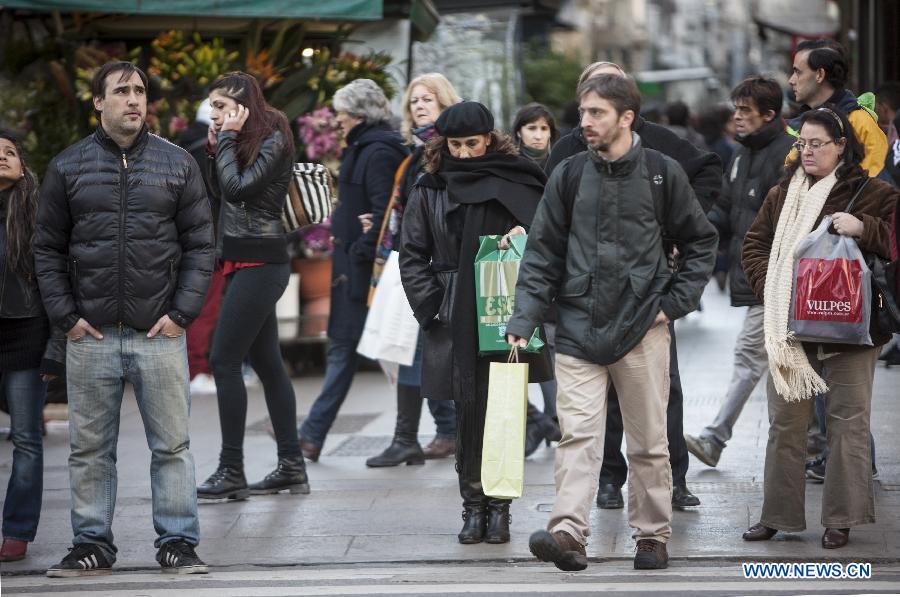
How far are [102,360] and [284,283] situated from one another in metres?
1.65

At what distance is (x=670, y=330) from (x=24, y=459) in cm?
292

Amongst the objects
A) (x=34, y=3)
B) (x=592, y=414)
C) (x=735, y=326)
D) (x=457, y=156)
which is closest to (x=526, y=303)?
(x=592, y=414)

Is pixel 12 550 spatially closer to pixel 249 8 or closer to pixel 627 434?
pixel 627 434

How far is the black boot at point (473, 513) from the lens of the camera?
668 cm

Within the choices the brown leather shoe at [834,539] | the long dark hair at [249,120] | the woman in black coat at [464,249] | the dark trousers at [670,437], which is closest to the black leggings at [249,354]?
the long dark hair at [249,120]

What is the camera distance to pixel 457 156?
6.74m

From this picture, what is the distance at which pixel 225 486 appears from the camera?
782 centimetres

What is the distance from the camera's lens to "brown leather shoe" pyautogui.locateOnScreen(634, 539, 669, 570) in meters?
6.08

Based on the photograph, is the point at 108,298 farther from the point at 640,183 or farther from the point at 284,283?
the point at 640,183

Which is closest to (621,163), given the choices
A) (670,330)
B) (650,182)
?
(650,182)

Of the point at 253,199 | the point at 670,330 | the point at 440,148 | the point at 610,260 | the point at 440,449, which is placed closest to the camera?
the point at 610,260

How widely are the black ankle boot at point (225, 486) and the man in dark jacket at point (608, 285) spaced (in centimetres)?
244

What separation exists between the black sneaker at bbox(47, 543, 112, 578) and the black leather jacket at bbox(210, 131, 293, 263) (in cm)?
181

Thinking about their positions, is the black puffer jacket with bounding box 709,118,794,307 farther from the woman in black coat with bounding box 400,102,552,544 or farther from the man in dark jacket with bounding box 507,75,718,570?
the man in dark jacket with bounding box 507,75,718,570
